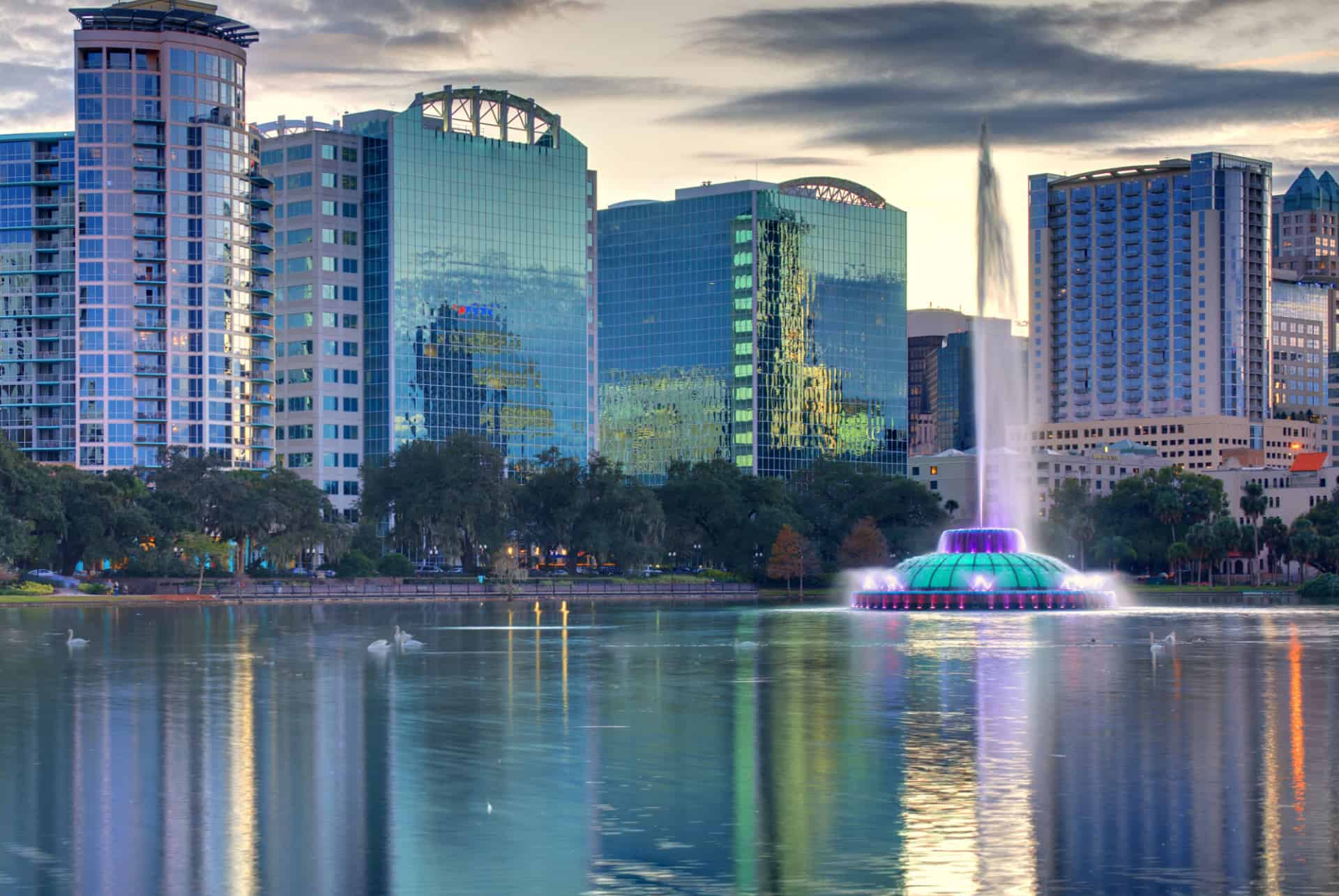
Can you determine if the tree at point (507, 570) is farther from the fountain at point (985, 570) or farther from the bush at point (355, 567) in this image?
the fountain at point (985, 570)

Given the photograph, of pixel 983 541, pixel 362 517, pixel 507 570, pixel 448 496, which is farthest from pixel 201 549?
pixel 983 541

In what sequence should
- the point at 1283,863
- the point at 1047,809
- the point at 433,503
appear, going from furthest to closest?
the point at 433,503 → the point at 1047,809 → the point at 1283,863

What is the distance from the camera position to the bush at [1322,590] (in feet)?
564

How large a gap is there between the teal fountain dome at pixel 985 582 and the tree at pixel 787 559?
5151 cm

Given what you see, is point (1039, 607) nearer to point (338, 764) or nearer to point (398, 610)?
point (398, 610)

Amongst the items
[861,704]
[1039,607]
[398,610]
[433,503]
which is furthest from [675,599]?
[861,704]

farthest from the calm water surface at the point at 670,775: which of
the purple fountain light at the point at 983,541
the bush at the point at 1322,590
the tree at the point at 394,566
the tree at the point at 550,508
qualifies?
the tree at the point at 550,508

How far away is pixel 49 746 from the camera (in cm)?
4006

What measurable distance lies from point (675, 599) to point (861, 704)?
11953 centimetres

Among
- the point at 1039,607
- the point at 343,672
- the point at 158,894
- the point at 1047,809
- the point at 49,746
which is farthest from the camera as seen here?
the point at 1039,607

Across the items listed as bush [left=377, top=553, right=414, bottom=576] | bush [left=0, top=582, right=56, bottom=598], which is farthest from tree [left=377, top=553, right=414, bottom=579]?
bush [left=0, top=582, right=56, bottom=598]

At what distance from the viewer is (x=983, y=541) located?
131 meters

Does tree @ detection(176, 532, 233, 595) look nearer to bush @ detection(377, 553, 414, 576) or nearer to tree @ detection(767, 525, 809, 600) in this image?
bush @ detection(377, 553, 414, 576)

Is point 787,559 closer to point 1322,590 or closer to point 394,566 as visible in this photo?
point 394,566
